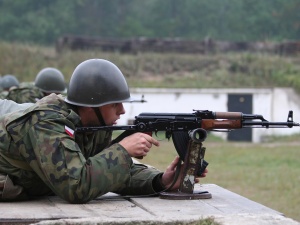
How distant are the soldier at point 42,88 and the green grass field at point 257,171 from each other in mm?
2929

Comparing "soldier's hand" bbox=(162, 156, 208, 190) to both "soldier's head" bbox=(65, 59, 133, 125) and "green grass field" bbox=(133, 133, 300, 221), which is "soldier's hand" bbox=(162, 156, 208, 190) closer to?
"soldier's head" bbox=(65, 59, 133, 125)

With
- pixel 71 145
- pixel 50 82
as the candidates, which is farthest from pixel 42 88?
pixel 71 145

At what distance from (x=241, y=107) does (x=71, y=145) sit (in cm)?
2601

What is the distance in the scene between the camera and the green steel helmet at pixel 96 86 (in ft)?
18.3

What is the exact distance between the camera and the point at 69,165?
17.3 ft

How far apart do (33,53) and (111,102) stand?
32304mm

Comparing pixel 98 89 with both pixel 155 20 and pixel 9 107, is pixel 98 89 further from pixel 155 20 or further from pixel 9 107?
pixel 155 20

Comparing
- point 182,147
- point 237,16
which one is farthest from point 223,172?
point 237,16

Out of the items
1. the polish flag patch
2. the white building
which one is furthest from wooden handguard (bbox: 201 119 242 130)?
the white building

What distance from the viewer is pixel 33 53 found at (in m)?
37.5

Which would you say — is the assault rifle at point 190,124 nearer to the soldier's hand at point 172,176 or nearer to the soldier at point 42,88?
the soldier's hand at point 172,176

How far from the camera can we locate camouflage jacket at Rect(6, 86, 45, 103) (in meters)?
12.9

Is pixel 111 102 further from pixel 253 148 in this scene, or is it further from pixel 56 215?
pixel 253 148

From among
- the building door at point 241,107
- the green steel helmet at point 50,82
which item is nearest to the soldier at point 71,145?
the green steel helmet at point 50,82
